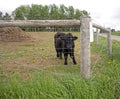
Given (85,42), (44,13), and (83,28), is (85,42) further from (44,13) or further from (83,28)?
(44,13)

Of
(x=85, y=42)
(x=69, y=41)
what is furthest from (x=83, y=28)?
(x=69, y=41)

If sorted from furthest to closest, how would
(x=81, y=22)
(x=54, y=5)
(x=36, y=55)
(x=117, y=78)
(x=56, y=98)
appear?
(x=54, y=5), (x=36, y=55), (x=117, y=78), (x=81, y=22), (x=56, y=98)

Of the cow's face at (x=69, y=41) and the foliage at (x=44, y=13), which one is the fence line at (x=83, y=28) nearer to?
the foliage at (x=44, y=13)

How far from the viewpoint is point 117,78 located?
557 cm

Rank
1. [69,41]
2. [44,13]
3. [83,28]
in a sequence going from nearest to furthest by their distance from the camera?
1. [83,28]
2. [69,41]
3. [44,13]

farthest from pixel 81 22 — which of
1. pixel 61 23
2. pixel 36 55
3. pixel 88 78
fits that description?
pixel 36 55

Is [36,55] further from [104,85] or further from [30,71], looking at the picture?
[104,85]

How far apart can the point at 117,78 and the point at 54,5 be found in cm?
5875

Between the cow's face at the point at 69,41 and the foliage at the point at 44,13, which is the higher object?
the foliage at the point at 44,13

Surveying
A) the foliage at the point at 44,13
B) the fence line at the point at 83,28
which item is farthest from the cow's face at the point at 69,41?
the fence line at the point at 83,28

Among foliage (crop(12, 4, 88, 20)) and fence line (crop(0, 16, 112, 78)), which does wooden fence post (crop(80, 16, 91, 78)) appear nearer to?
fence line (crop(0, 16, 112, 78))

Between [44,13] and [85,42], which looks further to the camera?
[44,13]

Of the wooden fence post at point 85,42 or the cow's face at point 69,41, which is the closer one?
the wooden fence post at point 85,42


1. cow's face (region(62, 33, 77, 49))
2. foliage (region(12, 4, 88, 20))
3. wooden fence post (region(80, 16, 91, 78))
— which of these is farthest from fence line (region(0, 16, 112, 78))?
cow's face (region(62, 33, 77, 49))
